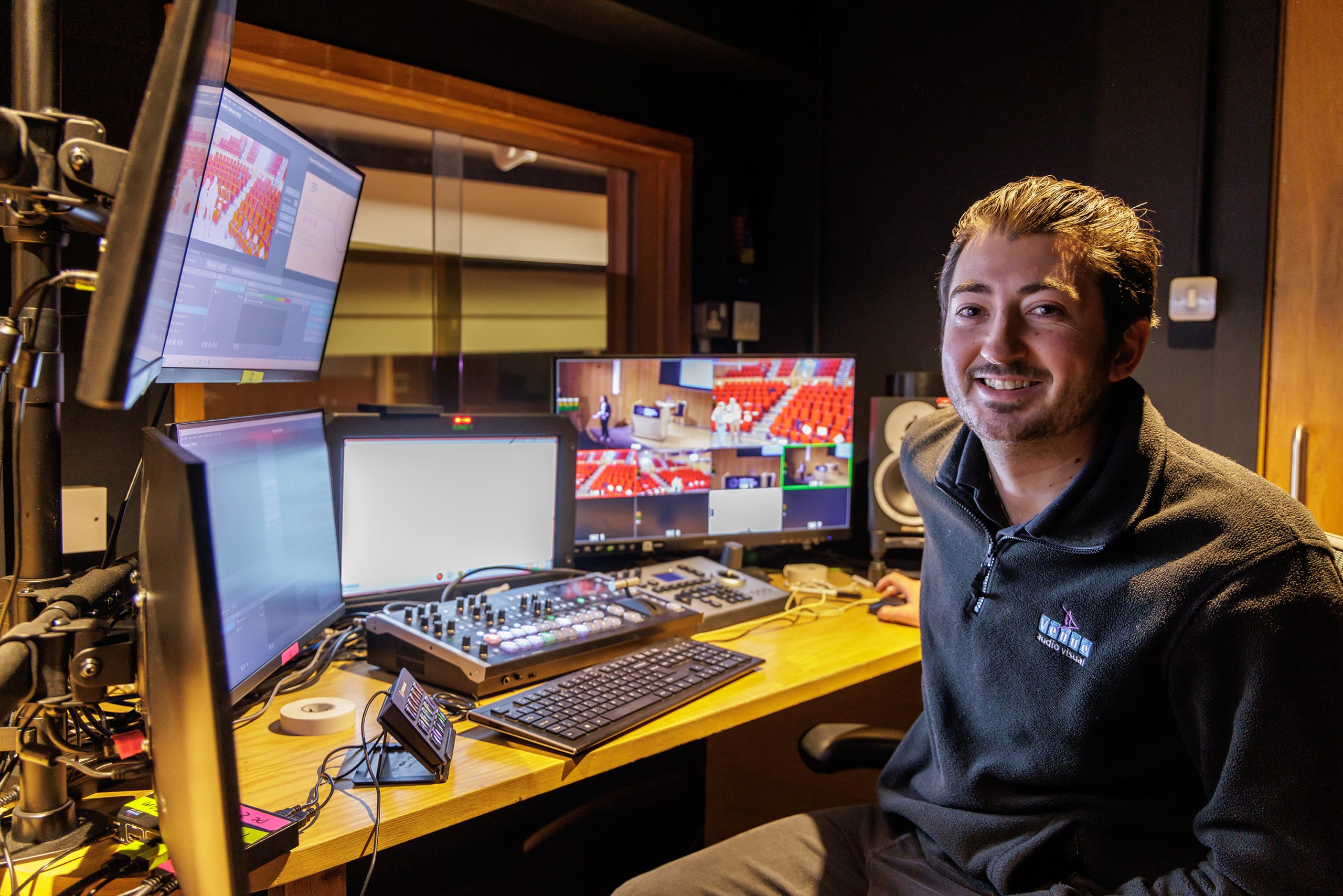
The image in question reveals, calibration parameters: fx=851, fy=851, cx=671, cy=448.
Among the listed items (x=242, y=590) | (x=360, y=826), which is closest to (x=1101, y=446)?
(x=360, y=826)

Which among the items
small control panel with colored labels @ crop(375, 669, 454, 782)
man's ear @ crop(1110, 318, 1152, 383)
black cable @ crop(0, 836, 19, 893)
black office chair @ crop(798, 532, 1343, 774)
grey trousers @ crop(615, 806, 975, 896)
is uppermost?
man's ear @ crop(1110, 318, 1152, 383)

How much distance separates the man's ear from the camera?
1218 mm

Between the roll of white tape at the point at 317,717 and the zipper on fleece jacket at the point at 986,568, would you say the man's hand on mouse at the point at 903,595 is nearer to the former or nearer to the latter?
the zipper on fleece jacket at the point at 986,568

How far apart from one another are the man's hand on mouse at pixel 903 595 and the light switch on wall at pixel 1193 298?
952 mm

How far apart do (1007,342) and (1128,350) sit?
18 centimetres

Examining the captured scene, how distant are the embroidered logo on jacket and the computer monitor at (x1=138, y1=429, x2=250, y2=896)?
3.19ft

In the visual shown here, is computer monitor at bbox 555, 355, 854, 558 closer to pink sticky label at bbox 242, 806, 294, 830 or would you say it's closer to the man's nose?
the man's nose

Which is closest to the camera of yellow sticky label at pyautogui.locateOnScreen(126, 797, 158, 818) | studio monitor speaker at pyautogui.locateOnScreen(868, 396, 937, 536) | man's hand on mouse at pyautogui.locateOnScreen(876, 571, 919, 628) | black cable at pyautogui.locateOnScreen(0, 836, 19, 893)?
black cable at pyautogui.locateOnScreen(0, 836, 19, 893)

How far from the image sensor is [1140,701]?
1062mm

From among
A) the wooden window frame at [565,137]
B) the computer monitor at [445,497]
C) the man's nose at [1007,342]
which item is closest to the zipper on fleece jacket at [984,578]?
the man's nose at [1007,342]

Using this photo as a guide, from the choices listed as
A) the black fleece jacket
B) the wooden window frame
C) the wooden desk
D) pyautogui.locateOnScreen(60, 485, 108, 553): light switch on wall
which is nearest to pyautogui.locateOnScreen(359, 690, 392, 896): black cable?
the wooden desk

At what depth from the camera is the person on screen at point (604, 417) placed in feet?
6.64

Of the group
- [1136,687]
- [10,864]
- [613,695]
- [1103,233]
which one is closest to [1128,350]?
[1103,233]

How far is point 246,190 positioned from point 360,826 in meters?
0.95
